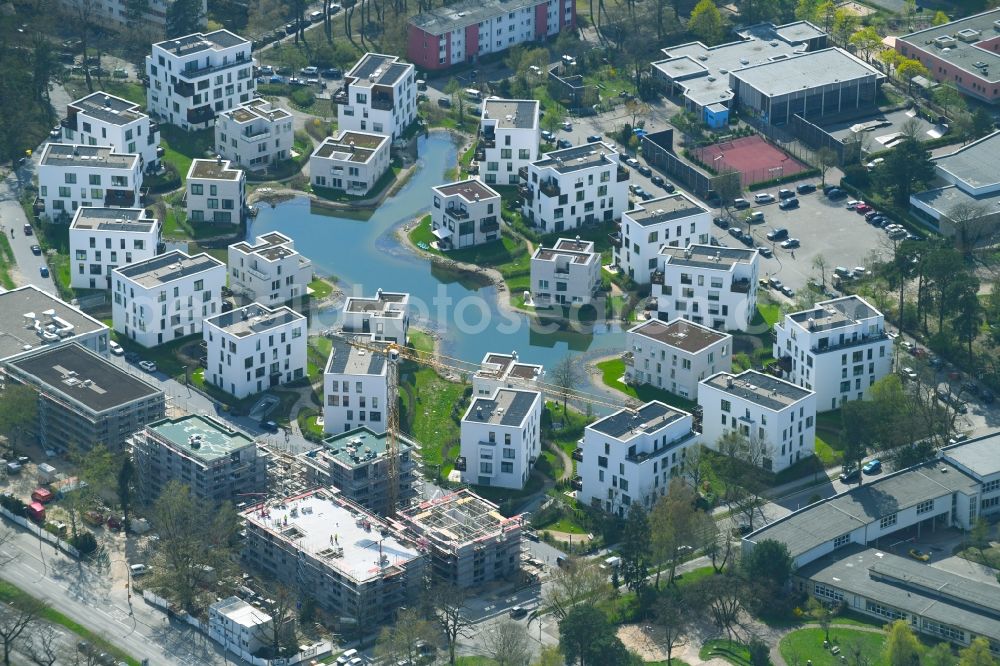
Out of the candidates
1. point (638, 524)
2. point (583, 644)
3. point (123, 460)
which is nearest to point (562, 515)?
point (638, 524)

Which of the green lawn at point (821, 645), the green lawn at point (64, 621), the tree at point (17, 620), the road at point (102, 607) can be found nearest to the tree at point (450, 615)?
the road at point (102, 607)

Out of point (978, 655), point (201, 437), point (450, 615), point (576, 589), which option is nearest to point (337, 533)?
point (450, 615)

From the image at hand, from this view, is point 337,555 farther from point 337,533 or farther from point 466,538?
point 466,538

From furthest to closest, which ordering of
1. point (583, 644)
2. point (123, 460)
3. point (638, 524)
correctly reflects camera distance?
point (123, 460), point (638, 524), point (583, 644)

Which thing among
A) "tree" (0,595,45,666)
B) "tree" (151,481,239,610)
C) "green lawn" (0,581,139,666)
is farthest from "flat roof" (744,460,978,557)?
"tree" (0,595,45,666)

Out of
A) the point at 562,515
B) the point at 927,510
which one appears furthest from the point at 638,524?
the point at 927,510

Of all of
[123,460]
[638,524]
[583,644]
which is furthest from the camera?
[123,460]

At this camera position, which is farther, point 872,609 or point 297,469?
point 297,469

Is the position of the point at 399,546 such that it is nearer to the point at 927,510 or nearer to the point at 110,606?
the point at 110,606
